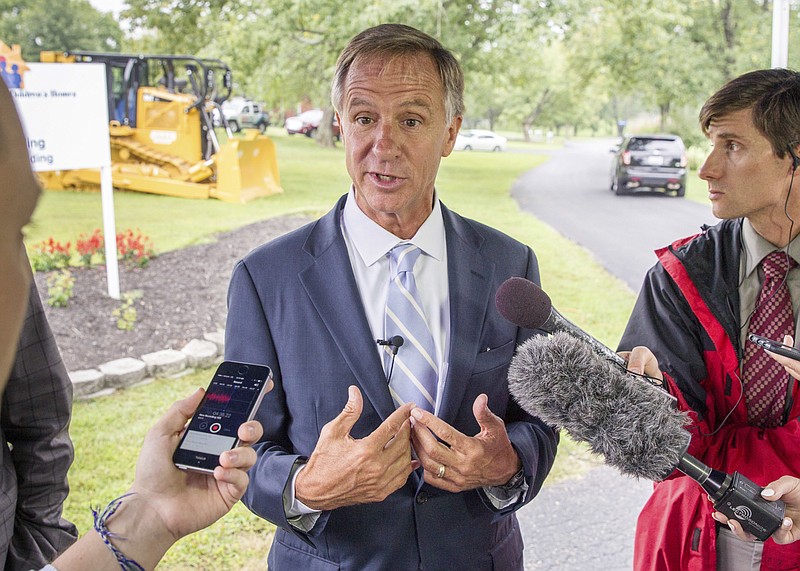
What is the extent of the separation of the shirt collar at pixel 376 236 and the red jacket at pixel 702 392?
543 mm

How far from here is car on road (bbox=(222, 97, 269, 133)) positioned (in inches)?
212

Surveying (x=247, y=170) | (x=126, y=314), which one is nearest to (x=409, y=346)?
(x=126, y=314)

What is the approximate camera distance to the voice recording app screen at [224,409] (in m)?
1.09

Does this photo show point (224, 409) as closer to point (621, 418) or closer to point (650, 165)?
point (621, 418)

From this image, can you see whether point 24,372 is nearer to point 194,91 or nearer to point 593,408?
point 593,408

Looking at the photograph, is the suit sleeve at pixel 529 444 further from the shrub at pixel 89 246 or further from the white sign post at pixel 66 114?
the shrub at pixel 89 246

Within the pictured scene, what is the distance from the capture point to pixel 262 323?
5.20 ft

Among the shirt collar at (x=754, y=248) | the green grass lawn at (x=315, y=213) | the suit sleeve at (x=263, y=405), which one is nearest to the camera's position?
the suit sleeve at (x=263, y=405)

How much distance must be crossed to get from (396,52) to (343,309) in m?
0.61

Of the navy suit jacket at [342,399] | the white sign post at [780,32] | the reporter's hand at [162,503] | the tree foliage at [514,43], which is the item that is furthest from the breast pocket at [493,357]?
the tree foliage at [514,43]

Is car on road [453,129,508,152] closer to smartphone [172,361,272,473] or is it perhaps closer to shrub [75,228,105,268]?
shrub [75,228,105,268]

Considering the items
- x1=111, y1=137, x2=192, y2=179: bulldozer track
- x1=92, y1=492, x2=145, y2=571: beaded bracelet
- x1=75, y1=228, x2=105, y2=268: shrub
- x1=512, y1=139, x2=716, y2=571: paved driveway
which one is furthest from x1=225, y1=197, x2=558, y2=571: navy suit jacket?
x1=111, y1=137, x2=192, y2=179: bulldozer track

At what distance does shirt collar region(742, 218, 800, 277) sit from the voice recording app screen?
1.22 metres

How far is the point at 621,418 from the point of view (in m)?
1.28
